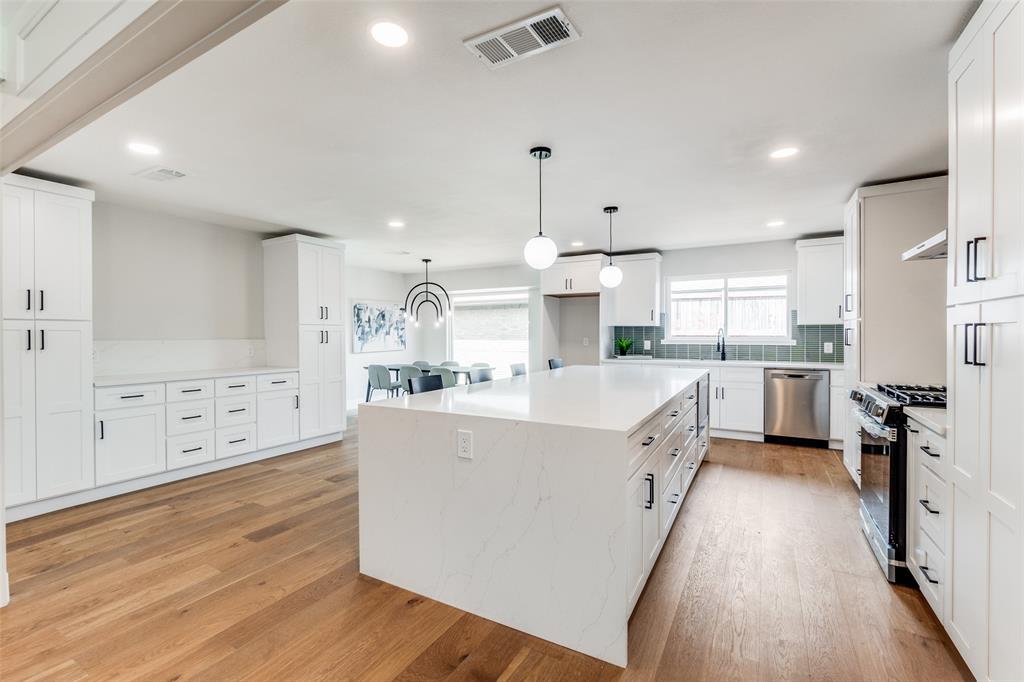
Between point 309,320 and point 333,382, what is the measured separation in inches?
30.9

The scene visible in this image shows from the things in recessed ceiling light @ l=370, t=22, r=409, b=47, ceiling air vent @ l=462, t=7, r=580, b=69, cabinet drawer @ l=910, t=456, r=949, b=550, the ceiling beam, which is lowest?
cabinet drawer @ l=910, t=456, r=949, b=550

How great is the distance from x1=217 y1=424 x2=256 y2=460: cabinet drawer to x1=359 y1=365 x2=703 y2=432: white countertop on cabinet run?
2744 mm

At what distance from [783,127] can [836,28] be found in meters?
0.90

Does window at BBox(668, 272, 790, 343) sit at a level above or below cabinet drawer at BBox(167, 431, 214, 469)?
above

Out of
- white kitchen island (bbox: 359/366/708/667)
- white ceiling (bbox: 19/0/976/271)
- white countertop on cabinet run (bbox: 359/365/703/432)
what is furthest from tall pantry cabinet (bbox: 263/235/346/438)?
white kitchen island (bbox: 359/366/708/667)

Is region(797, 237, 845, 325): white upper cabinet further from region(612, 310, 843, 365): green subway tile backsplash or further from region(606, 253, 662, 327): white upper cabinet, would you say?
region(606, 253, 662, 327): white upper cabinet

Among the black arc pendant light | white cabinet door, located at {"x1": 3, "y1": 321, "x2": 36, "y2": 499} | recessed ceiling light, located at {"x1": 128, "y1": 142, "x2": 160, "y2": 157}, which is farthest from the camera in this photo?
the black arc pendant light

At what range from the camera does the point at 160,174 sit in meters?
3.36

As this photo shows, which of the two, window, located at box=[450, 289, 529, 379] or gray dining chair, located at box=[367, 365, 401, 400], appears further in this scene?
window, located at box=[450, 289, 529, 379]

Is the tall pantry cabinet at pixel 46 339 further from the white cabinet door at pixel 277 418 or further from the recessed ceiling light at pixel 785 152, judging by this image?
the recessed ceiling light at pixel 785 152

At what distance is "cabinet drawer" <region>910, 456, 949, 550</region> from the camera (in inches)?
77.3

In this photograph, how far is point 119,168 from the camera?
3238 millimetres

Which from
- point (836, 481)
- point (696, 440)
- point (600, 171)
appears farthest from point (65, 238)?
point (836, 481)

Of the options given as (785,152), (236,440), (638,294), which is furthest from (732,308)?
(236,440)
